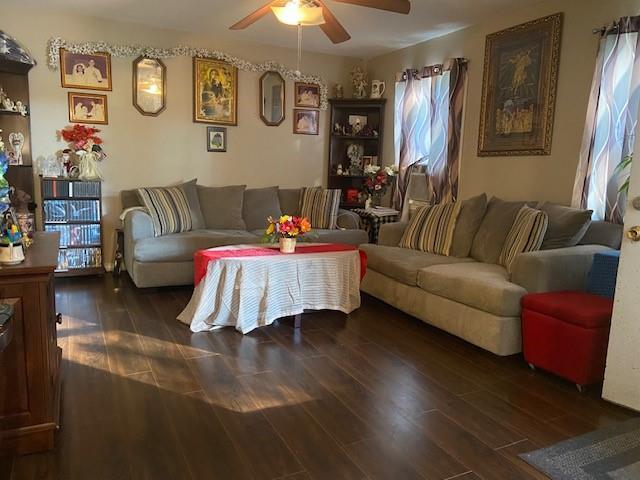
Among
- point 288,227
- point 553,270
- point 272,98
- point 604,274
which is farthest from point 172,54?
point 604,274

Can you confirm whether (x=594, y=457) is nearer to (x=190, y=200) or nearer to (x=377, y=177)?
(x=377, y=177)

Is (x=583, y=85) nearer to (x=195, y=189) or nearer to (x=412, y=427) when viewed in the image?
(x=412, y=427)

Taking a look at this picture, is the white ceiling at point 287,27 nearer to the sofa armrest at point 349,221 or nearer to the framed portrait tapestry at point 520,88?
the framed portrait tapestry at point 520,88

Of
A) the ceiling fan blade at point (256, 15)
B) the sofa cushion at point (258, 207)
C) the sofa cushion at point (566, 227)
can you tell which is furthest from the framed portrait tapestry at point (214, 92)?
the sofa cushion at point (566, 227)

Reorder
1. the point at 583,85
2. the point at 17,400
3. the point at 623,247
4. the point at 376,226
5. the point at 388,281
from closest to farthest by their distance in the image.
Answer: the point at 17,400 → the point at 623,247 → the point at 583,85 → the point at 388,281 → the point at 376,226

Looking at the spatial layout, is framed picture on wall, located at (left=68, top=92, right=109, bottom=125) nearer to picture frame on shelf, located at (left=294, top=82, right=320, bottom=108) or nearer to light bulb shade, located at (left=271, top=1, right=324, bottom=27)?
picture frame on shelf, located at (left=294, top=82, right=320, bottom=108)

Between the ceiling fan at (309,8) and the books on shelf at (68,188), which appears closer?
the ceiling fan at (309,8)

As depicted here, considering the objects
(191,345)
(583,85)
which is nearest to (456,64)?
(583,85)

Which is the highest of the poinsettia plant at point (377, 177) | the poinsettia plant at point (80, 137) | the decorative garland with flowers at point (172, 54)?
the decorative garland with flowers at point (172, 54)

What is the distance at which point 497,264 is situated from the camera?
3.67 metres

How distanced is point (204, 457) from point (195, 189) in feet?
11.6

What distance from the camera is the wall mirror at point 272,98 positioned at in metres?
5.57

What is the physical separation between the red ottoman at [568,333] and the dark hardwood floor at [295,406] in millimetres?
118

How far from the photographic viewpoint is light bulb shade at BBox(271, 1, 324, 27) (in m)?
3.04
